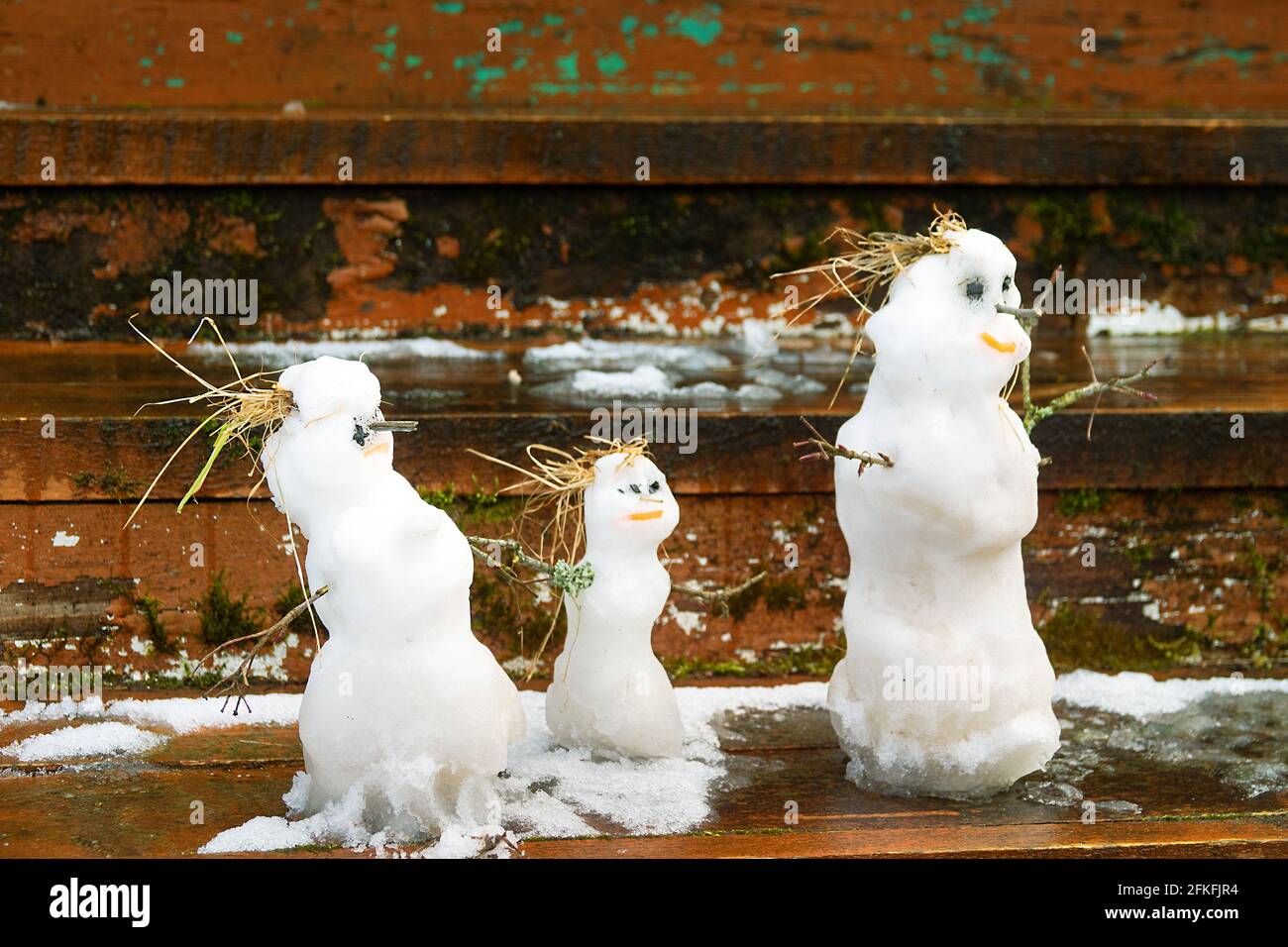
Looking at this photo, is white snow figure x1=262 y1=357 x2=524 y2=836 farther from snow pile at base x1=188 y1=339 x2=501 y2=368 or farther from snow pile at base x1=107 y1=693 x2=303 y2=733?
snow pile at base x1=188 y1=339 x2=501 y2=368

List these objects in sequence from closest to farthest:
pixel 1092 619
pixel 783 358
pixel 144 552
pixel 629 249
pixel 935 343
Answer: pixel 935 343 < pixel 144 552 < pixel 1092 619 < pixel 783 358 < pixel 629 249

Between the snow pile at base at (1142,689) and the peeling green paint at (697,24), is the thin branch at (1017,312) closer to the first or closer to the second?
the snow pile at base at (1142,689)

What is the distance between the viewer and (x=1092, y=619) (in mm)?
3373

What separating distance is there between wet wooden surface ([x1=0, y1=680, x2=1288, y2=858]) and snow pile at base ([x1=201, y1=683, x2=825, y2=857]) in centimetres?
4

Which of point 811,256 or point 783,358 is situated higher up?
point 811,256

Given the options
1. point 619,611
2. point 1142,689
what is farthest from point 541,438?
point 1142,689

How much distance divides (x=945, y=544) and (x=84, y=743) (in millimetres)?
1544

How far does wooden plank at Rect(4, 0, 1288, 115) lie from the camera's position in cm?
471

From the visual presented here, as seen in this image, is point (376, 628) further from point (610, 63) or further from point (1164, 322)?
point (1164, 322)

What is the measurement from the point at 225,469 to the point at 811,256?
212 centimetres

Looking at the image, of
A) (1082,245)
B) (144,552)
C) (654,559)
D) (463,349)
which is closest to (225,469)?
(144,552)

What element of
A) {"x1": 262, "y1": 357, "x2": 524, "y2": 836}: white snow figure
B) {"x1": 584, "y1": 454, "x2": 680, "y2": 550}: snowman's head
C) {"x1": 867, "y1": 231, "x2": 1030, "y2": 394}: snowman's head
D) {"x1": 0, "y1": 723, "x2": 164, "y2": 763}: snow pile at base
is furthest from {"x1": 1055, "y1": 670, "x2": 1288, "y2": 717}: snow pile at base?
{"x1": 0, "y1": 723, "x2": 164, "y2": 763}: snow pile at base

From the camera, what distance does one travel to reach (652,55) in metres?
4.91

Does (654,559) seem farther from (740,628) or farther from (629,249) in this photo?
(629,249)
